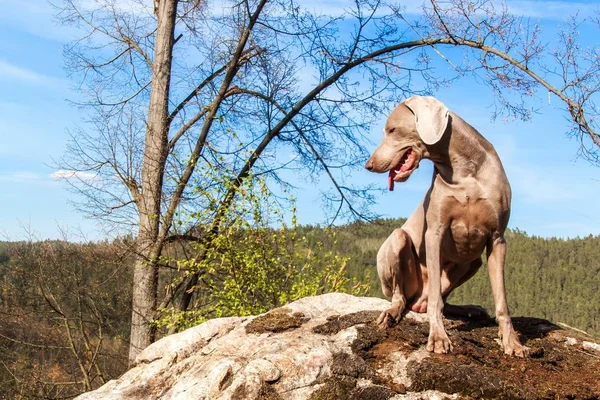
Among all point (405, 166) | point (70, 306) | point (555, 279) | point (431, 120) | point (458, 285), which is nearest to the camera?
point (431, 120)

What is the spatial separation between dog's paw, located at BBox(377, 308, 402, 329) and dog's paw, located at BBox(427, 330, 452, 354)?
1.12ft

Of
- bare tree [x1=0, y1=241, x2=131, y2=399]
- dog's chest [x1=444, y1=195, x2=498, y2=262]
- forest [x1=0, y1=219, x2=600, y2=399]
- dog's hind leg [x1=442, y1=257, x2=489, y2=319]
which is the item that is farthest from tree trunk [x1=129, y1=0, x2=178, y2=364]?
dog's chest [x1=444, y1=195, x2=498, y2=262]

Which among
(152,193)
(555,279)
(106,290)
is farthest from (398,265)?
(555,279)

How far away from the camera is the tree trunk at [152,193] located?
10828 millimetres

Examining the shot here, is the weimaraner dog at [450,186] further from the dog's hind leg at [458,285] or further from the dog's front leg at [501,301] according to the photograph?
the dog's hind leg at [458,285]

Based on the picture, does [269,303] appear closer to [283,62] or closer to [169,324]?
[169,324]

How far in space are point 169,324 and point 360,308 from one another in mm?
4950

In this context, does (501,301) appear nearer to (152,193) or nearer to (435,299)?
(435,299)

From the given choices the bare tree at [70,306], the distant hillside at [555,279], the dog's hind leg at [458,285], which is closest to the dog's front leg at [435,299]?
the dog's hind leg at [458,285]

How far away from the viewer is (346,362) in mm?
4078

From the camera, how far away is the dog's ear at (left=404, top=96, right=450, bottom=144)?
4.42 metres

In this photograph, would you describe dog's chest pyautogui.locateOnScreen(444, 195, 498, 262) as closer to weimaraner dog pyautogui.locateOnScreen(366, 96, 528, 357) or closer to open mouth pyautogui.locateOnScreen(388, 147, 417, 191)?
weimaraner dog pyautogui.locateOnScreen(366, 96, 528, 357)

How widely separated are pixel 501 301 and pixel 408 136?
4.41ft

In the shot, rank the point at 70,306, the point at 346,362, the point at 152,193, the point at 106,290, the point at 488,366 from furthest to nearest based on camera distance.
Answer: the point at 70,306
the point at 106,290
the point at 152,193
the point at 488,366
the point at 346,362
